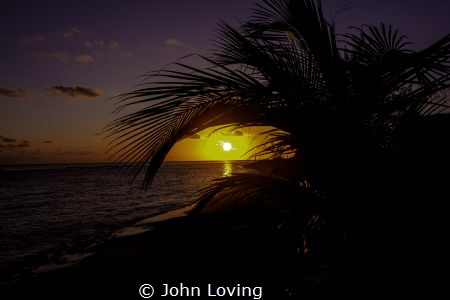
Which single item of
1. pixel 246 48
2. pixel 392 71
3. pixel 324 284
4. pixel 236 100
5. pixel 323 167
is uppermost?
pixel 246 48

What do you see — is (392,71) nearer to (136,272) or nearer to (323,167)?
(323,167)

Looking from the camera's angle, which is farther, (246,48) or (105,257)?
(105,257)

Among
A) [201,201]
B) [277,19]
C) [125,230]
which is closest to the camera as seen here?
[201,201]

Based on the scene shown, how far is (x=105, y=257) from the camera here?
26.3 feet

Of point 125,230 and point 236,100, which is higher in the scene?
point 236,100

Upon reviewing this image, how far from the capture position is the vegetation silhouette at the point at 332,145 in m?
1.49

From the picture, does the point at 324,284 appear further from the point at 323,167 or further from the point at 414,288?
the point at 323,167

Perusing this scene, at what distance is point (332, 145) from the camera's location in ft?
5.05

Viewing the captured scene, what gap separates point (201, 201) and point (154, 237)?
8613 mm

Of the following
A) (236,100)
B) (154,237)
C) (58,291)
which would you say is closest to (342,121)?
(236,100)

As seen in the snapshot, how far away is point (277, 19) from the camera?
230 centimetres

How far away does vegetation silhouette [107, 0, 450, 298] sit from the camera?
58.7 inches

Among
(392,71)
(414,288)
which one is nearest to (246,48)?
(392,71)

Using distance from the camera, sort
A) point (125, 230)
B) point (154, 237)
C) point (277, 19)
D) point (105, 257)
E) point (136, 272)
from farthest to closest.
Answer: point (125, 230)
point (154, 237)
point (105, 257)
point (136, 272)
point (277, 19)
